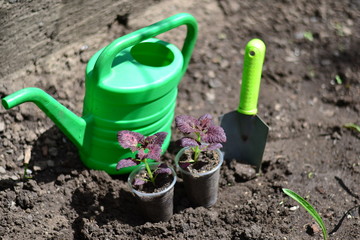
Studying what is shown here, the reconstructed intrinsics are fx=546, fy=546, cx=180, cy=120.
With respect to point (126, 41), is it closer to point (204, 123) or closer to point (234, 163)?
point (204, 123)

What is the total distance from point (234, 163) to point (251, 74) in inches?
14.7

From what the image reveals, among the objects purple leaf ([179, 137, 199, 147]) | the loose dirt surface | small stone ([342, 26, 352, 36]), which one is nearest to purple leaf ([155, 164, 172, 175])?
purple leaf ([179, 137, 199, 147])

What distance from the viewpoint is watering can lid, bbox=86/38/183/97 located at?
6.02 ft

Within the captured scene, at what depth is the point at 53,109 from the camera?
182cm

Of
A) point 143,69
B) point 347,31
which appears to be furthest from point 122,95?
point 347,31

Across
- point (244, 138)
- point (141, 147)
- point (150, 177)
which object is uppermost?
point (141, 147)

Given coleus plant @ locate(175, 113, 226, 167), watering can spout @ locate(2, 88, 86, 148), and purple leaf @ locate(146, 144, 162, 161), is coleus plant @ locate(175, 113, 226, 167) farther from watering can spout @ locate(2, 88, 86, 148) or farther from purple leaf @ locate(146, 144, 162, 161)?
watering can spout @ locate(2, 88, 86, 148)

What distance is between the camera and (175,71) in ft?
6.31

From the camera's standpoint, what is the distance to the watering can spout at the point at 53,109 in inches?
65.8

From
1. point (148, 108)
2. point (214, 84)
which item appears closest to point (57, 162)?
point (148, 108)

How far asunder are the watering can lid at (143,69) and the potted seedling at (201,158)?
16 centimetres

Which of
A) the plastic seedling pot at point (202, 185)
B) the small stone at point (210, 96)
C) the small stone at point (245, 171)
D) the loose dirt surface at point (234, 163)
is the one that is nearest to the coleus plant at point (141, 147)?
the plastic seedling pot at point (202, 185)

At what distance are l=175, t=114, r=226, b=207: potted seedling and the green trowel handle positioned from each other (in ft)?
0.66

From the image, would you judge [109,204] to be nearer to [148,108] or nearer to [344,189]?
[148,108]
